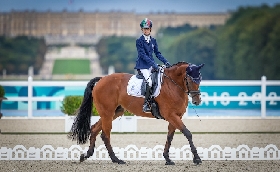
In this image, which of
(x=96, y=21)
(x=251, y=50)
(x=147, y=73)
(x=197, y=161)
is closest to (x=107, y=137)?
(x=147, y=73)

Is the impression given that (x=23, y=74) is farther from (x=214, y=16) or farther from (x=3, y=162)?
(x=3, y=162)

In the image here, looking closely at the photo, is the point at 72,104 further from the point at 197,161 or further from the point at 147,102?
the point at 197,161

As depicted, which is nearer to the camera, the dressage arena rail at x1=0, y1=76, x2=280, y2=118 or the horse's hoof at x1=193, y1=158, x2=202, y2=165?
the horse's hoof at x1=193, y1=158, x2=202, y2=165

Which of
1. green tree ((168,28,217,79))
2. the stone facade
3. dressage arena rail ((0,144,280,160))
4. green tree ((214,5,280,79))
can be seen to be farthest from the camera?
the stone facade

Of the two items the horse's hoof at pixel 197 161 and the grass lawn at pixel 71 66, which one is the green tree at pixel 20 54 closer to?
the grass lawn at pixel 71 66

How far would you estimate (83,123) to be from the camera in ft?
33.2

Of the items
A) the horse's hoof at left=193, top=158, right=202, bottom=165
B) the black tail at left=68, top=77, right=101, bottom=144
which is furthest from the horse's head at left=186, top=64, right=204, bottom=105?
the black tail at left=68, top=77, right=101, bottom=144

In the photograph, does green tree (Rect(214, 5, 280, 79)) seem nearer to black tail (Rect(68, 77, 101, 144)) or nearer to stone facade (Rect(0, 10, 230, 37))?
black tail (Rect(68, 77, 101, 144))

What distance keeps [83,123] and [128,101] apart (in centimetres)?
68

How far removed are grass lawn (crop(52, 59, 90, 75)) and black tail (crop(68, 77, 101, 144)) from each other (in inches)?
2793

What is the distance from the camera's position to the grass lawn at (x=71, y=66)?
82.5 m

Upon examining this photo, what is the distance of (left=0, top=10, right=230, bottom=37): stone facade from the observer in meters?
102

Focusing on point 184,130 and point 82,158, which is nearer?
point 184,130

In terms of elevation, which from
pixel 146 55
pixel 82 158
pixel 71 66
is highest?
pixel 146 55
